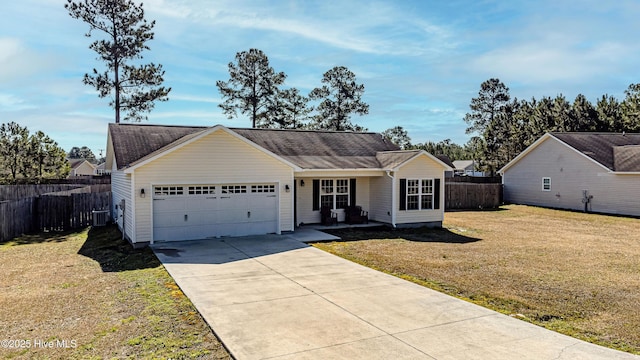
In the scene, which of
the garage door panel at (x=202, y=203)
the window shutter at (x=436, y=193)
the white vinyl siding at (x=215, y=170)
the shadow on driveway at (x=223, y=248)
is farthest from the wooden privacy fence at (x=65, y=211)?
the window shutter at (x=436, y=193)

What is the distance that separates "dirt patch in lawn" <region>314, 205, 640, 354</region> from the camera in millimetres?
7426

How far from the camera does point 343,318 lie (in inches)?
280

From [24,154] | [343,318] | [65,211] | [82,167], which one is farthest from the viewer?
[82,167]

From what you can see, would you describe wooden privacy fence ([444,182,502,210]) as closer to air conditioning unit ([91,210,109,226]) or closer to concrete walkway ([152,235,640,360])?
concrete walkway ([152,235,640,360])

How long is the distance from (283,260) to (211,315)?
447 centimetres

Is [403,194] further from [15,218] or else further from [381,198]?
[15,218]

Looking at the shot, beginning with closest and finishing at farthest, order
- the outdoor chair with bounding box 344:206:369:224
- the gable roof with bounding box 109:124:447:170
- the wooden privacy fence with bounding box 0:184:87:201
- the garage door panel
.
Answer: the garage door panel
the gable roof with bounding box 109:124:447:170
the outdoor chair with bounding box 344:206:369:224
the wooden privacy fence with bounding box 0:184:87:201

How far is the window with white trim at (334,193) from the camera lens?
59.5 feet

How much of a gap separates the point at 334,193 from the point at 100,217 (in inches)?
393

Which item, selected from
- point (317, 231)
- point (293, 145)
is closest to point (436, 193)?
point (317, 231)

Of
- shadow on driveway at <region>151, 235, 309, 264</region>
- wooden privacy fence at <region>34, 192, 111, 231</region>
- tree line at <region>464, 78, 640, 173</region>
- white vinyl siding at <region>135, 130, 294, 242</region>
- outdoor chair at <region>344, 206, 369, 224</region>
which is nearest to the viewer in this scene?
shadow on driveway at <region>151, 235, 309, 264</region>

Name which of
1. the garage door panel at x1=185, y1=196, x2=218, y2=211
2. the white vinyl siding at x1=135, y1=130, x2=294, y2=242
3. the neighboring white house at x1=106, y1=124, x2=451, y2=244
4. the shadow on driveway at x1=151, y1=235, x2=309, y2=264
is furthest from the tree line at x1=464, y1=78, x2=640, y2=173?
the garage door panel at x1=185, y1=196, x2=218, y2=211

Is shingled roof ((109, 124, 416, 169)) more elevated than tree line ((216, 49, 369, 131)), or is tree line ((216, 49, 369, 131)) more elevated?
tree line ((216, 49, 369, 131))

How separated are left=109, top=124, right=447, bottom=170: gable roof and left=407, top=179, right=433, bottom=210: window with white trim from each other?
106 cm
